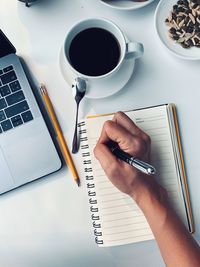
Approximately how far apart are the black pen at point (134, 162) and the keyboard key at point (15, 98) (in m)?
0.18

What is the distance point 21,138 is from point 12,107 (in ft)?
0.18

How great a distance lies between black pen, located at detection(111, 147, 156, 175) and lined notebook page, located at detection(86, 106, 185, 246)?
5cm

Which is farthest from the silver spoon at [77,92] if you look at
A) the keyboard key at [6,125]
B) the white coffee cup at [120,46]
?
the keyboard key at [6,125]

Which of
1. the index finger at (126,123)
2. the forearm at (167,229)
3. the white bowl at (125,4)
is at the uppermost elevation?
the white bowl at (125,4)

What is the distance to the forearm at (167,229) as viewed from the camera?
0.67 meters

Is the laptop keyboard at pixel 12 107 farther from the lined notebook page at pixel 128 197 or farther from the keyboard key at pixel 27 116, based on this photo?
the lined notebook page at pixel 128 197

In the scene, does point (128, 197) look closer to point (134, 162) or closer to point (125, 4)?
point (134, 162)

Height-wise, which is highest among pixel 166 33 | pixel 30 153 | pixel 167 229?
pixel 166 33

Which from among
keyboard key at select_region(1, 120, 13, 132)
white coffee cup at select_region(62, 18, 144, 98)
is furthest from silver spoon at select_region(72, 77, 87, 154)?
keyboard key at select_region(1, 120, 13, 132)

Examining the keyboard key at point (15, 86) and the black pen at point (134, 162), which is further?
the keyboard key at point (15, 86)

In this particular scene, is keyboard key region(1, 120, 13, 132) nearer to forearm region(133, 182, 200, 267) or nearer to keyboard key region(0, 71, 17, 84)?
keyboard key region(0, 71, 17, 84)

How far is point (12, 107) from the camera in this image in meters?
0.77

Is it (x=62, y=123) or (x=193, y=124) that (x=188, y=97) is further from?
(x=62, y=123)

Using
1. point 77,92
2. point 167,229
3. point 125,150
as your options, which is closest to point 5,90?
point 77,92
